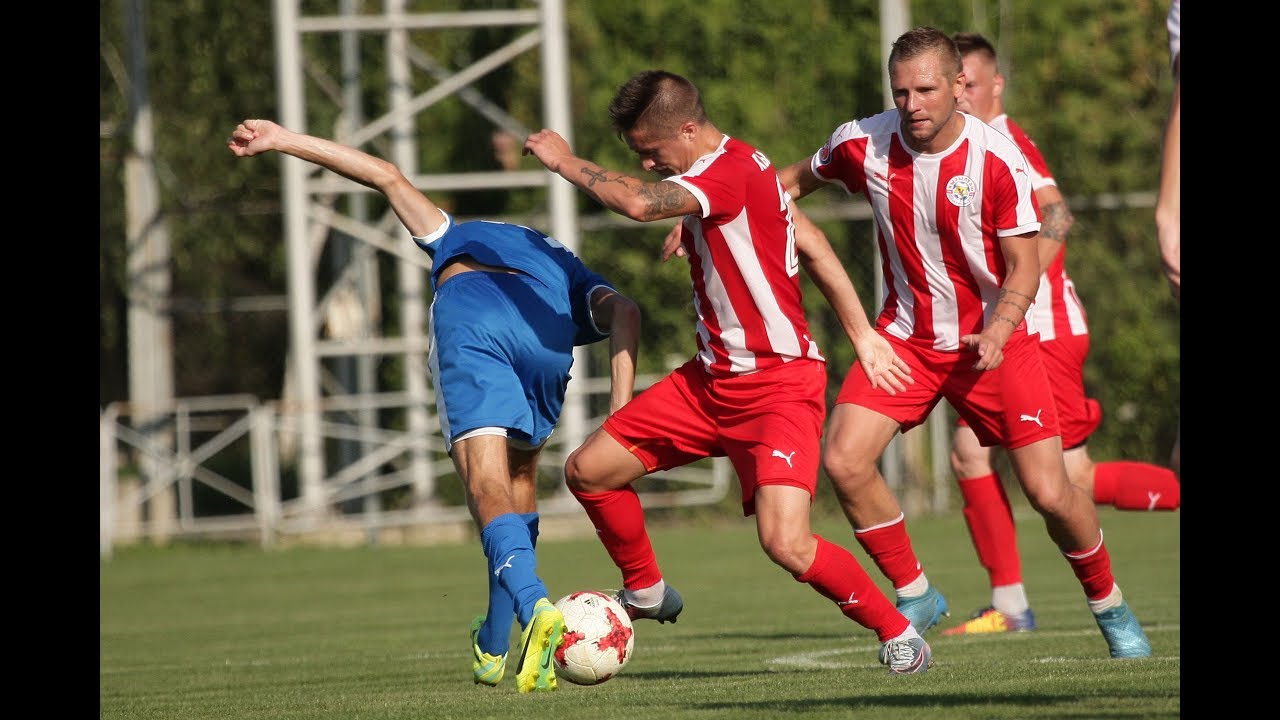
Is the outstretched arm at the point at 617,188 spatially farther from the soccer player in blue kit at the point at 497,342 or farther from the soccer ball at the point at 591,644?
the soccer ball at the point at 591,644

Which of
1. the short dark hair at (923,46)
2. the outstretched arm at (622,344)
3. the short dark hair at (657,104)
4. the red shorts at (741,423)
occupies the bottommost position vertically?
the red shorts at (741,423)

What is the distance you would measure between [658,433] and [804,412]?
0.52 meters

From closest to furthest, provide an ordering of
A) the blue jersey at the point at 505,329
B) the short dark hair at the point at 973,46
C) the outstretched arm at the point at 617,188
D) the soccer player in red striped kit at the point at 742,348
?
the outstretched arm at the point at 617,188
the soccer player in red striped kit at the point at 742,348
the blue jersey at the point at 505,329
the short dark hair at the point at 973,46

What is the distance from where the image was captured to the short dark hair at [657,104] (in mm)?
5535

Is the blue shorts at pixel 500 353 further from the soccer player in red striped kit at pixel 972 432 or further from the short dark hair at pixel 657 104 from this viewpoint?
the soccer player in red striped kit at pixel 972 432

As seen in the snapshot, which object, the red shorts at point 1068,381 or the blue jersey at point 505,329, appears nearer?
the blue jersey at point 505,329

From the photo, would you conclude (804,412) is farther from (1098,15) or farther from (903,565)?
(1098,15)

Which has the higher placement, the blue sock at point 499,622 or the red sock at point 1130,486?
the red sock at point 1130,486

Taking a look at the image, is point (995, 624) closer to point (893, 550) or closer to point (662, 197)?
point (893, 550)

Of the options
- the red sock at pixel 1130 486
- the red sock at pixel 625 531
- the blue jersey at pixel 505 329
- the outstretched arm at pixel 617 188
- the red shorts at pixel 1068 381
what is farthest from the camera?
the red sock at pixel 1130 486

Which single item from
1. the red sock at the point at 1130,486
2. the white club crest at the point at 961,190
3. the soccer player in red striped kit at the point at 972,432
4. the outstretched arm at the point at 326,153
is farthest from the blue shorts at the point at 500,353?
the red sock at the point at 1130,486

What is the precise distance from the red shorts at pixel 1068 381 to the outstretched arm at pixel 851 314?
1530mm

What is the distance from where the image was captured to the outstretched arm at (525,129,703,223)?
208 inches
